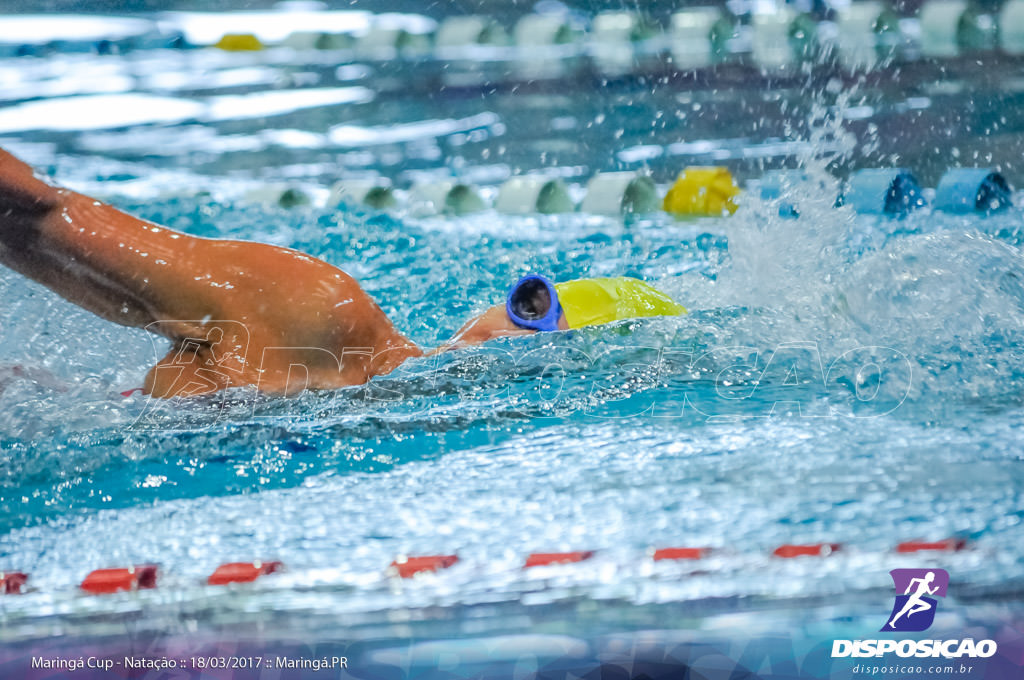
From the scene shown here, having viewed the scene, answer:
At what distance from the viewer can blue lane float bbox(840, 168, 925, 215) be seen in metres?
3.82

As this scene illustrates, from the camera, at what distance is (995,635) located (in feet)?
3.69

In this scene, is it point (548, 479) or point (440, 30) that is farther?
point (440, 30)

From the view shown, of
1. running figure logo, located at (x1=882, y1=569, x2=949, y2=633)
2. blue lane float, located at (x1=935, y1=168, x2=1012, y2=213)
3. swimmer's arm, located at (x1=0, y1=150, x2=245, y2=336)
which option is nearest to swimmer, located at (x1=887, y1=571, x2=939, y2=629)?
running figure logo, located at (x1=882, y1=569, x2=949, y2=633)

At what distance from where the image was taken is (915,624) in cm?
116

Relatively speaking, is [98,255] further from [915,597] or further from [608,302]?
[915,597]

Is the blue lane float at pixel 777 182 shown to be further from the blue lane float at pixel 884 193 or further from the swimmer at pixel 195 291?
the swimmer at pixel 195 291

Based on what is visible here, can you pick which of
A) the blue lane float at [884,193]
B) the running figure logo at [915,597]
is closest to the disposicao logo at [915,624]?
the running figure logo at [915,597]

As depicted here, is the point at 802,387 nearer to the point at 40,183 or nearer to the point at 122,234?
the point at 122,234

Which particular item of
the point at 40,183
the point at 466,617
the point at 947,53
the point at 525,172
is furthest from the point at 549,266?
the point at 947,53

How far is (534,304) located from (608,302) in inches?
6.8

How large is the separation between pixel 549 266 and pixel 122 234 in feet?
6.00

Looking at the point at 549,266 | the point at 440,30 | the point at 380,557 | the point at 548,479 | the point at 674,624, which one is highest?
the point at 440,30

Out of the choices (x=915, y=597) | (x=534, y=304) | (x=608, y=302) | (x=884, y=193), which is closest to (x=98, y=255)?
(x=534, y=304)

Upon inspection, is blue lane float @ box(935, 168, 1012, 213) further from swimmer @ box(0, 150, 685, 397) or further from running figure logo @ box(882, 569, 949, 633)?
running figure logo @ box(882, 569, 949, 633)
